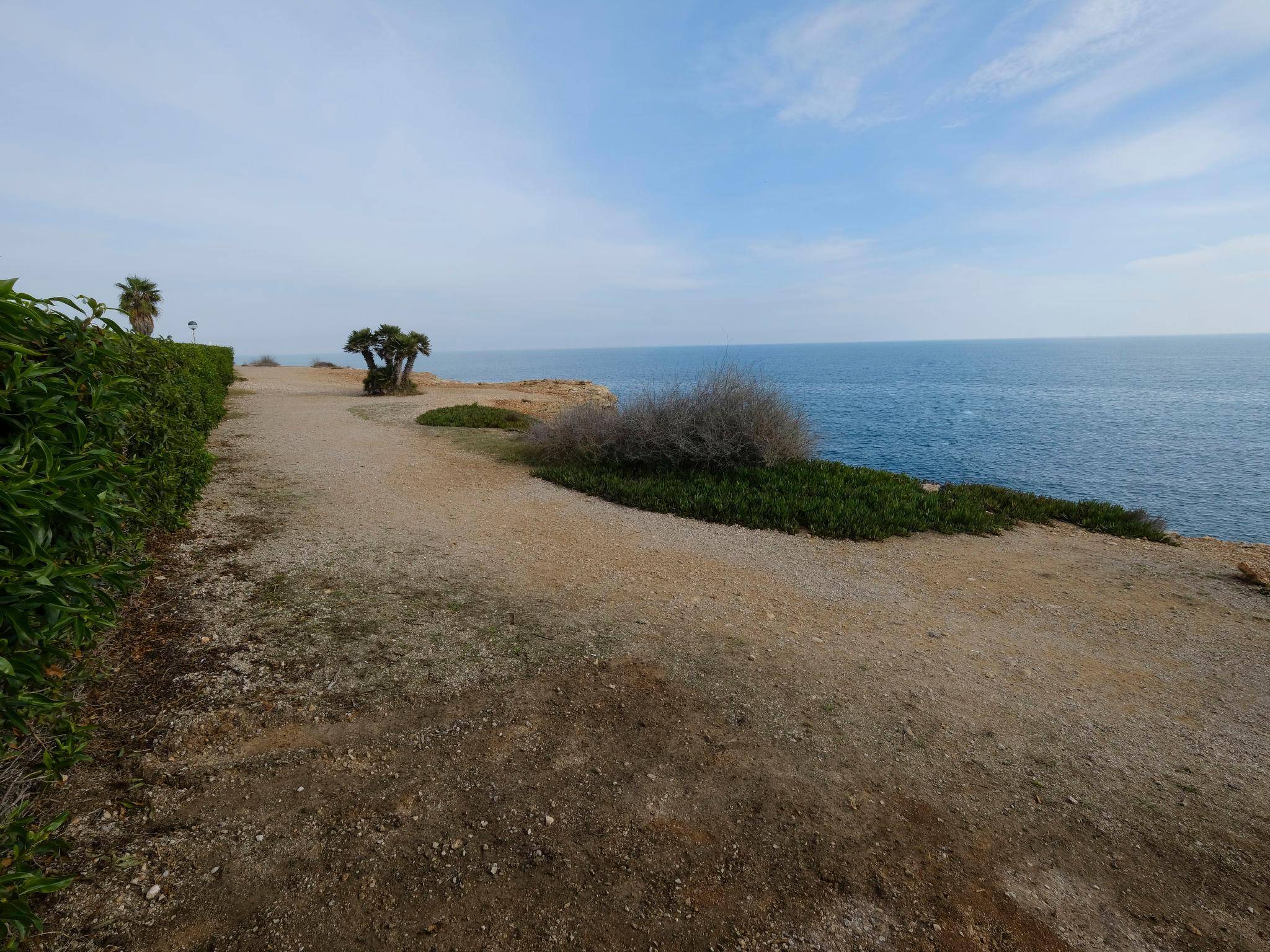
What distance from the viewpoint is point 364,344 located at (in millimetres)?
23531

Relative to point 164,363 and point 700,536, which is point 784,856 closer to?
point 700,536

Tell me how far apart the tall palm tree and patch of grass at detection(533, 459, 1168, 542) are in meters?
15.2

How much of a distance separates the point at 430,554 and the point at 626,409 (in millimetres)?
6271

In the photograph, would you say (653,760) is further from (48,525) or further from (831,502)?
(831,502)

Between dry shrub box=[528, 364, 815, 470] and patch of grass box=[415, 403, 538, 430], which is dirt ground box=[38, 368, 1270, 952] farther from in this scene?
patch of grass box=[415, 403, 538, 430]

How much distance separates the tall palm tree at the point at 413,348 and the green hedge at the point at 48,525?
2131cm

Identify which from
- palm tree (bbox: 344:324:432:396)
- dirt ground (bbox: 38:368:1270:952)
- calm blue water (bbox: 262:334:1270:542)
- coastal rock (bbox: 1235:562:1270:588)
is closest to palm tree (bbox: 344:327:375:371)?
palm tree (bbox: 344:324:432:396)

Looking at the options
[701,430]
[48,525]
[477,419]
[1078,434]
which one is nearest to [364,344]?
[477,419]

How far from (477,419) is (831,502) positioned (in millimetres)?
10887

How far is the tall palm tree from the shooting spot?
2369 centimetres

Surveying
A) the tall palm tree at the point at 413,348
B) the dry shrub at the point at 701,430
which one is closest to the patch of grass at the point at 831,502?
the dry shrub at the point at 701,430

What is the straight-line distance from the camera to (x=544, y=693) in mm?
3941

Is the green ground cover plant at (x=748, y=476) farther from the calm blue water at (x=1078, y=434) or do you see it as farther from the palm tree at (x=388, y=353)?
the palm tree at (x=388, y=353)

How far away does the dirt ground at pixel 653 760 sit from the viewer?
2.44 metres
